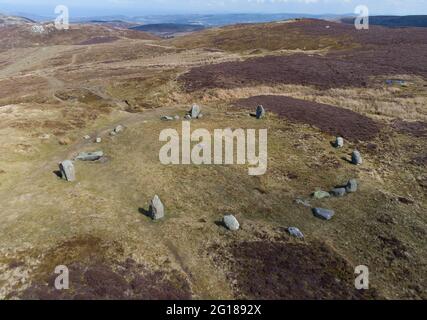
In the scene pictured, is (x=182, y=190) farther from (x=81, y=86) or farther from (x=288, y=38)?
(x=288, y=38)

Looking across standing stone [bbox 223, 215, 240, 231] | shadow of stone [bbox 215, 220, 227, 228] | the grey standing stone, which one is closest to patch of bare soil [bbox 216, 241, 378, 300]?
standing stone [bbox 223, 215, 240, 231]

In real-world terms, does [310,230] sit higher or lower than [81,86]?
lower

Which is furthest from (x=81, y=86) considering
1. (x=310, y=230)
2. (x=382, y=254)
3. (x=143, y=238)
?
(x=382, y=254)

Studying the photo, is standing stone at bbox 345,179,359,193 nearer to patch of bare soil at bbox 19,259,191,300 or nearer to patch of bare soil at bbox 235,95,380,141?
patch of bare soil at bbox 235,95,380,141

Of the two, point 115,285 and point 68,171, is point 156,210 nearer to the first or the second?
point 115,285

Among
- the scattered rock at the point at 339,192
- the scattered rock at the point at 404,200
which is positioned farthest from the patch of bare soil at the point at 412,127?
the scattered rock at the point at 339,192

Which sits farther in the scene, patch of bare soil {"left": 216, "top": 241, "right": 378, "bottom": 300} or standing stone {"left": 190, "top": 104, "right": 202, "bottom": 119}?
standing stone {"left": 190, "top": 104, "right": 202, "bottom": 119}
